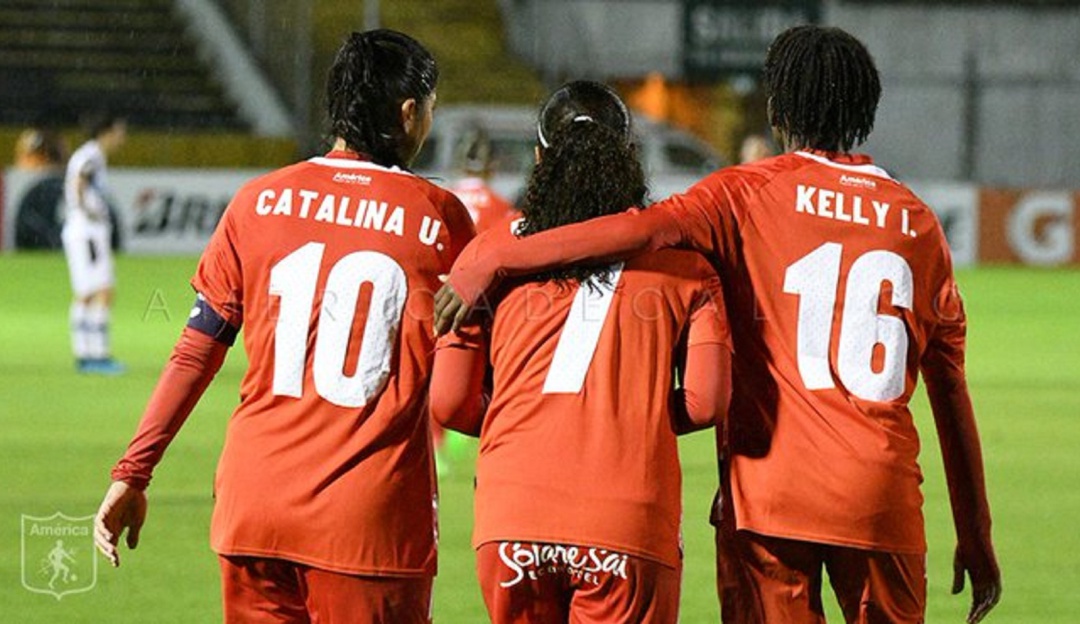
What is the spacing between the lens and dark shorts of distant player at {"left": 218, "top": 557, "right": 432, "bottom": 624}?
4809mm

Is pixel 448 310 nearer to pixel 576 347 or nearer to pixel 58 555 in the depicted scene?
pixel 576 347

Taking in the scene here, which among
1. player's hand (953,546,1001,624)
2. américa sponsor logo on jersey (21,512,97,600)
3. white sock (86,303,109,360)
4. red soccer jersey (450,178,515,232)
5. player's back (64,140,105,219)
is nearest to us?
player's hand (953,546,1001,624)

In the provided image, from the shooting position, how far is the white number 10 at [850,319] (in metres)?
4.89

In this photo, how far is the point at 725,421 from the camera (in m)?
4.88

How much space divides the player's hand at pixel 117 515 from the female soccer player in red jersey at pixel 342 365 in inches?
6.3

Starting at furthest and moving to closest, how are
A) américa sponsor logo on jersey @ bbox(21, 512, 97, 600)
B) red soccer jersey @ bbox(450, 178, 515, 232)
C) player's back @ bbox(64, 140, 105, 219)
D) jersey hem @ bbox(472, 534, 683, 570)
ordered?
player's back @ bbox(64, 140, 105, 219)
red soccer jersey @ bbox(450, 178, 515, 232)
américa sponsor logo on jersey @ bbox(21, 512, 97, 600)
jersey hem @ bbox(472, 534, 683, 570)

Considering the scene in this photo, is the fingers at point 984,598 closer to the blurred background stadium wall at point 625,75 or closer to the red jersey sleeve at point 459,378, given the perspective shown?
the red jersey sleeve at point 459,378

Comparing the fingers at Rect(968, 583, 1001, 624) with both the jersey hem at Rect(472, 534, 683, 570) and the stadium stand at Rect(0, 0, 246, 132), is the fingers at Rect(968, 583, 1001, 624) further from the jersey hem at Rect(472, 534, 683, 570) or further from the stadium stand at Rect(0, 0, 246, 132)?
the stadium stand at Rect(0, 0, 246, 132)

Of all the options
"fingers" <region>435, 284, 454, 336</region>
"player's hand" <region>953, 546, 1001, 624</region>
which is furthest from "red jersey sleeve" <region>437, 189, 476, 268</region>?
"player's hand" <region>953, 546, 1001, 624</region>

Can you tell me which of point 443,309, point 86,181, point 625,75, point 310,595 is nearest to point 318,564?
point 310,595

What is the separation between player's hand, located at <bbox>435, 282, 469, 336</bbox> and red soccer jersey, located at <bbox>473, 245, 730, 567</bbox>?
12 cm

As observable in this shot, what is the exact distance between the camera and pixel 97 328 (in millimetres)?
17438

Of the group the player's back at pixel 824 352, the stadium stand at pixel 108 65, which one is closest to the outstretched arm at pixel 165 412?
the player's back at pixel 824 352

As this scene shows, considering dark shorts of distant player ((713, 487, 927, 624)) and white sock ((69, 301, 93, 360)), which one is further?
white sock ((69, 301, 93, 360))
